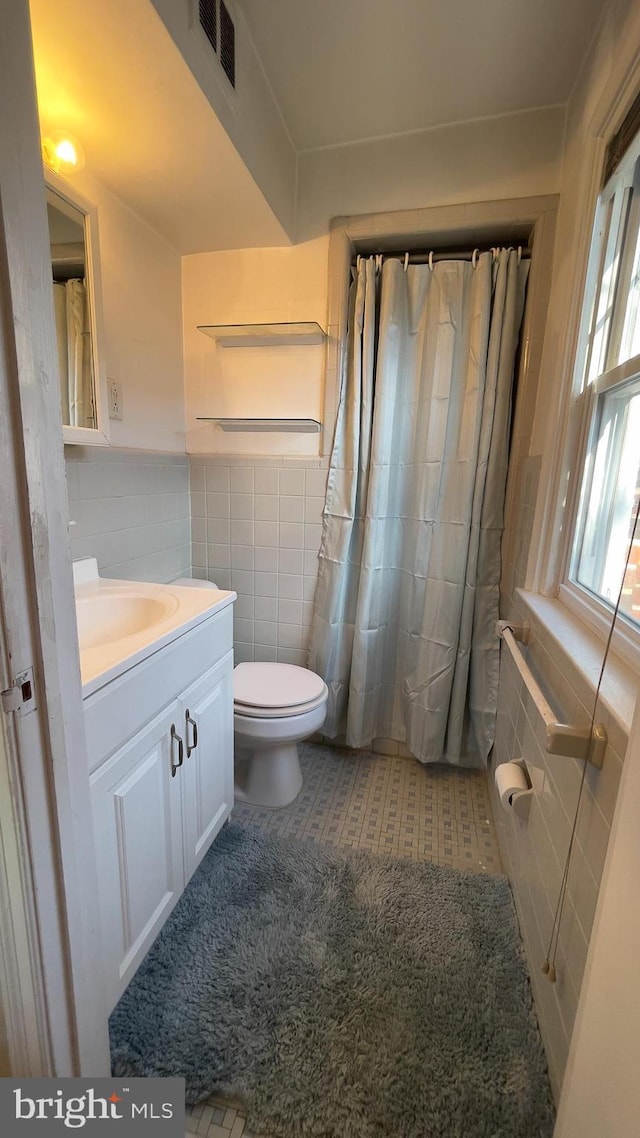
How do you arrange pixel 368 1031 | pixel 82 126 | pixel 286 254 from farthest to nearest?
pixel 286 254 < pixel 82 126 < pixel 368 1031

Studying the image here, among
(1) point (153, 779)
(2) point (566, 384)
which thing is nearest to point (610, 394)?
(2) point (566, 384)

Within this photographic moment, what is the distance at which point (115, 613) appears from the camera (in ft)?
4.55

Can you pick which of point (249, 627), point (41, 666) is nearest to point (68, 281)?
point (41, 666)

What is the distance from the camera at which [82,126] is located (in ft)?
3.92

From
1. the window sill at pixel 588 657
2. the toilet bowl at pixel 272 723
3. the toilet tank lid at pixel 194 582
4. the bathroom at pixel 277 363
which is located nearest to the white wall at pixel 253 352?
the bathroom at pixel 277 363

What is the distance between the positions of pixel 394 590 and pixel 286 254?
1.45m

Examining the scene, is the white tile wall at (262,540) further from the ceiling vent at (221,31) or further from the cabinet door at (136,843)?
the ceiling vent at (221,31)

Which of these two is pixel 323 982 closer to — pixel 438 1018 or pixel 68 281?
pixel 438 1018

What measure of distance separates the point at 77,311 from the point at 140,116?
501 millimetres

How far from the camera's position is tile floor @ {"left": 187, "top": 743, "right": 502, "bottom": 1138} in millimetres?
1594

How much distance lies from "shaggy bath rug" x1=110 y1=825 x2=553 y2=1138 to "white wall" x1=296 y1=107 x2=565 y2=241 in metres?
2.34

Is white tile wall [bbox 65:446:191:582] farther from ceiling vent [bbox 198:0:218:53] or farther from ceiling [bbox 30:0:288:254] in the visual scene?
ceiling vent [bbox 198:0:218:53]

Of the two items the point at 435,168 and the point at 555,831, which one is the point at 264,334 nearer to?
the point at 435,168

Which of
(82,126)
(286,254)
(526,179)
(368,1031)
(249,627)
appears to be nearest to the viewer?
(368,1031)
